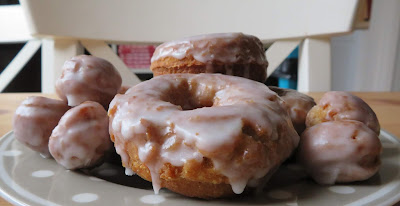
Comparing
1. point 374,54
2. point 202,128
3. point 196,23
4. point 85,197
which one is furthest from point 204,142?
point 374,54

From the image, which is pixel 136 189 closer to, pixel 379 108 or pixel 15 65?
pixel 379 108

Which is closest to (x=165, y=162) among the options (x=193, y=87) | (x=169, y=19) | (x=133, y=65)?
(x=193, y=87)

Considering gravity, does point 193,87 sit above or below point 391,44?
above

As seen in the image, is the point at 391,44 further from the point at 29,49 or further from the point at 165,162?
the point at 165,162

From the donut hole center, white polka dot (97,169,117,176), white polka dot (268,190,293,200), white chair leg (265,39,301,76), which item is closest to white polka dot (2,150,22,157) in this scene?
white polka dot (97,169,117,176)

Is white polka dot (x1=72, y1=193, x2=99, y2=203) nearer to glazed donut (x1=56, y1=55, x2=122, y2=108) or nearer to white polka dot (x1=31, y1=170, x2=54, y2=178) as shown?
white polka dot (x1=31, y1=170, x2=54, y2=178)

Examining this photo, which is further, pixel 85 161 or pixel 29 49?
pixel 29 49
